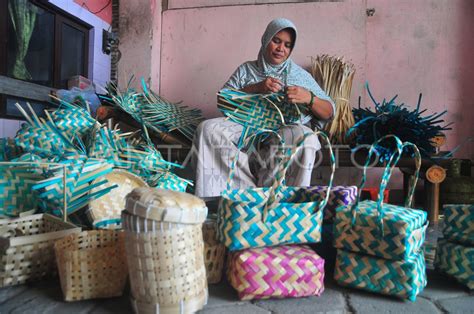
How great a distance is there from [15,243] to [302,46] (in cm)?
283

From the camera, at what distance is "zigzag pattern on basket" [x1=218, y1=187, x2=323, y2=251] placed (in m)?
1.17

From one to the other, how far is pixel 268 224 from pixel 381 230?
388mm

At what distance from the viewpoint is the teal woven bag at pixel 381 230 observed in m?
1.16

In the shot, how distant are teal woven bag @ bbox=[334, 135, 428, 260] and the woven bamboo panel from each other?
57 centimetres

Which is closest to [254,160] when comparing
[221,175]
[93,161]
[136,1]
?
[221,175]

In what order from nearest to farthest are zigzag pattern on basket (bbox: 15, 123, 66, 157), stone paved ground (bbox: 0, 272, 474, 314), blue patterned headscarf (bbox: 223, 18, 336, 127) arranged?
stone paved ground (bbox: 0, 272, 474, 314)
zigzag pattern on basket (bbox: 15, 123, 66, 157)
blue patterned headscarf (bbox: 223, 18, 336, 127)

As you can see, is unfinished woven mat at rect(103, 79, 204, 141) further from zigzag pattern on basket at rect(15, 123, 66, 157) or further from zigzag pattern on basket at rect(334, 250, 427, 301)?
zigzag pattern on basket at rect(334, 250, 427, 301)

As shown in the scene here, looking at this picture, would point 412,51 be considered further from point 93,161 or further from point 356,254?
point 93,161

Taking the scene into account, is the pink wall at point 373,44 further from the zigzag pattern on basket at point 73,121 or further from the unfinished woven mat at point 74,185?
the unfinished woven mat at point 74,185

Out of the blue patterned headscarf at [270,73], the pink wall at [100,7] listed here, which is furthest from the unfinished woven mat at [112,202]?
the pink wall at [100,7]

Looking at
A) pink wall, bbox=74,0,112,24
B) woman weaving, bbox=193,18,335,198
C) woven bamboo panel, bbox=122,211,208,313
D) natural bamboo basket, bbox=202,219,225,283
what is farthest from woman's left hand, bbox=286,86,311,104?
pink wall, bbox=74,0,112,24

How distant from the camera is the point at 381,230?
46.7 inches

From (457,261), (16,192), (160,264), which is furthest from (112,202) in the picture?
(457,261)

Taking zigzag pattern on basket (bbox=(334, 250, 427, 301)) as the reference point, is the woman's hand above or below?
above
